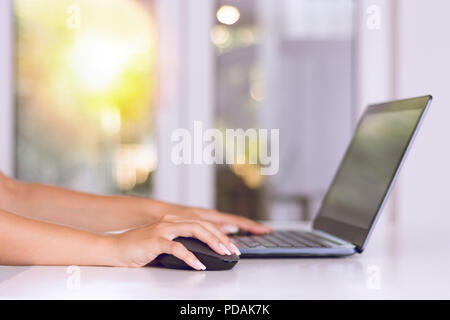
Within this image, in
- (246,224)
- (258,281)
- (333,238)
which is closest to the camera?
(258,281)

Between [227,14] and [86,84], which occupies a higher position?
[227,14]

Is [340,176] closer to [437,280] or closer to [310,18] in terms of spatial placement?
[437,280]

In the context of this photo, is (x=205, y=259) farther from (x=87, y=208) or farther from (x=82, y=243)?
(x=87, y=208)

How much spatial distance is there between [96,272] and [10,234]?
134mm

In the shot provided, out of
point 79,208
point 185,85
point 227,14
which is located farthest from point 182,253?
point 227,14

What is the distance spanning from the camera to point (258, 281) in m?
0.81

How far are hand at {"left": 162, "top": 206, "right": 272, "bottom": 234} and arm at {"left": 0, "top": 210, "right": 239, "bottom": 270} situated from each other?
0.34 meters

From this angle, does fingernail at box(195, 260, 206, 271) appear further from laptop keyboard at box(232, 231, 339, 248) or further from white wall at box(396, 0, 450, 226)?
white wall at box(396, 0, 450, 226)

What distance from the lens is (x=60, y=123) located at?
2820mm

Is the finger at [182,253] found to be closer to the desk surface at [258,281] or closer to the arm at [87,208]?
the desk surface at [258,281]

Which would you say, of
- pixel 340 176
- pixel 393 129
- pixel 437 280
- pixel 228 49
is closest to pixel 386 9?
pixel 228 49

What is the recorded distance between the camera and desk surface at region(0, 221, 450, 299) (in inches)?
28.4

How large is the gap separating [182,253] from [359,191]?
45 centimetres
